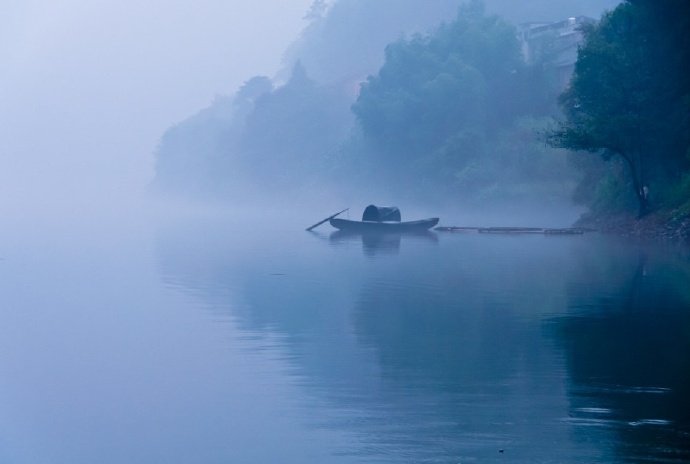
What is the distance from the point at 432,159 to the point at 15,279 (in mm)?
49295

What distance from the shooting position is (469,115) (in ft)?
248

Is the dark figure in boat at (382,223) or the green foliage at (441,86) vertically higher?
the green foliage at (441,86)

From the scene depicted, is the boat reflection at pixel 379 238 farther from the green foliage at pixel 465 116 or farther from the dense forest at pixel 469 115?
the green foliage at pixel 465 116

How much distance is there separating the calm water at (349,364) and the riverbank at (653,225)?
9089mm

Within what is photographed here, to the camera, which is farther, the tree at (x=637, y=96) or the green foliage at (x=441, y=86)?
the green foliage at (x=441, y=86)

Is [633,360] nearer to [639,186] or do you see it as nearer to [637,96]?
[637,96]

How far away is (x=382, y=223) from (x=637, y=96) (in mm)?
13487

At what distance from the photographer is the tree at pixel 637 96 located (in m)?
44.2

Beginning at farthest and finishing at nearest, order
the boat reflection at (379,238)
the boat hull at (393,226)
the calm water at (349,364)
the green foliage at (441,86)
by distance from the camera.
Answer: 1. the green foliage at (441,86)
2. the boat hull at (393,226)
3. the boat reflection at (379,238)
4. the calm water at (349,364)

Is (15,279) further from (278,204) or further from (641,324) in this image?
(278,204)

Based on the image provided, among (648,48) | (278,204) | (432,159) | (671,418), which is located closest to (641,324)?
(671,418)

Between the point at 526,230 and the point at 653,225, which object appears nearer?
the point at 653,225

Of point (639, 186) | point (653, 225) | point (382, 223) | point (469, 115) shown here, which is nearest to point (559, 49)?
point (469, 115)

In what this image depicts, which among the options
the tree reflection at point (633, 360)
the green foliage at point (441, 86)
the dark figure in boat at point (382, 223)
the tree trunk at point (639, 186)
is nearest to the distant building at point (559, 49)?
the green foliage at point (441, 86)
